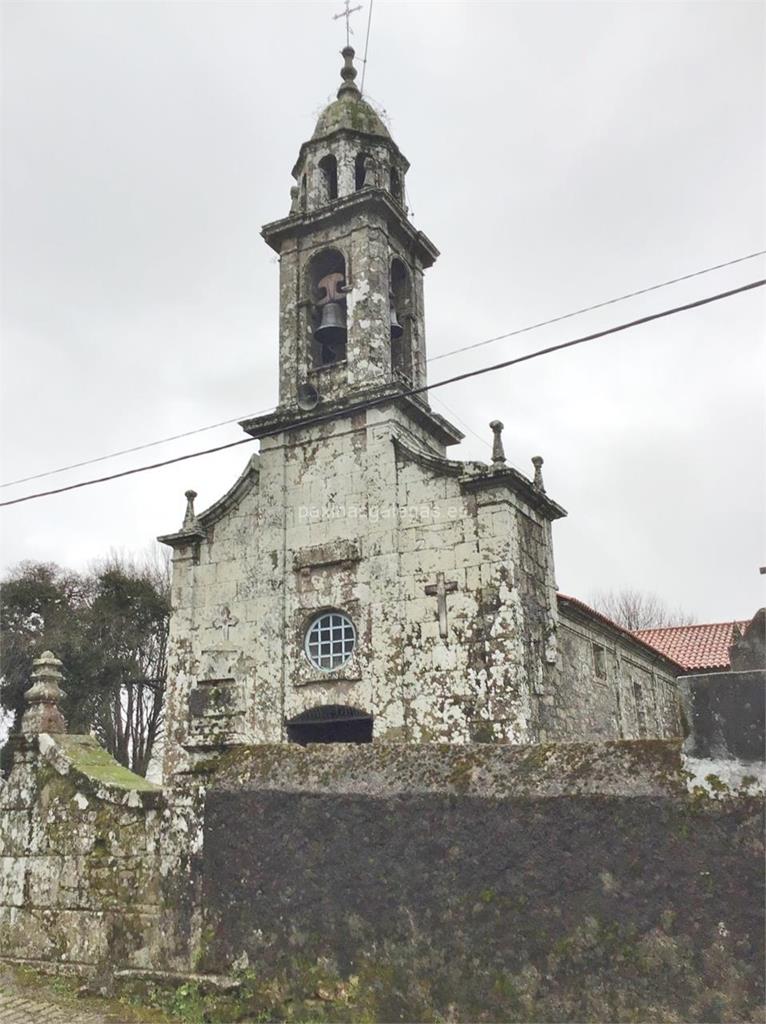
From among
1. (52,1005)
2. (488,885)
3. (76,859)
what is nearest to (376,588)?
(76,859)

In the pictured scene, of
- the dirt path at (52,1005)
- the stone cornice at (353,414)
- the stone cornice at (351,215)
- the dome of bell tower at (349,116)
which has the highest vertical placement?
the dome of bell tower at (349,116)

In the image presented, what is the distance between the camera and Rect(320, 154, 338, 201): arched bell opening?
19.0m

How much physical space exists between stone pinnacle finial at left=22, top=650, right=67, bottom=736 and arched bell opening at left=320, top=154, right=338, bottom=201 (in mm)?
14448

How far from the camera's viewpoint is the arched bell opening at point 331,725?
574 inches

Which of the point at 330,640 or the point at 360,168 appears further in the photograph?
the point at 360,168

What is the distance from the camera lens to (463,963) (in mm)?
4520

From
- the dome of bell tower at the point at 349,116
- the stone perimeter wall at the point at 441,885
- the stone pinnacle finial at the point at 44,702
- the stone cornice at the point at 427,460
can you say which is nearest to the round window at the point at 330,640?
the stone cornice at the point at 427,460

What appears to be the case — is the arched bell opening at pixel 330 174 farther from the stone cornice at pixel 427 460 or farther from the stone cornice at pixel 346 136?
the stone cornice at pixel 427 460

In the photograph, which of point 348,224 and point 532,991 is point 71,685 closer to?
point 348,224

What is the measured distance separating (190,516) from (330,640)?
4.31 meters

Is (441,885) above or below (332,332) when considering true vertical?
below

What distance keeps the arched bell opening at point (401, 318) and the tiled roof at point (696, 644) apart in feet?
44.9

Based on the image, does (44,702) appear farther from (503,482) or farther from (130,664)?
(130,664)

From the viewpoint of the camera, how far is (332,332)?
17.7m
